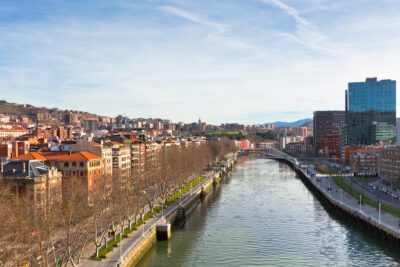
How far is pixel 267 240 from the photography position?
163ft

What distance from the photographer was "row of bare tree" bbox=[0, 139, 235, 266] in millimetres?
28516

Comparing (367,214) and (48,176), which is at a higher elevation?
(48,176)

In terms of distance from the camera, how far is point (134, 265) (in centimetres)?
4056

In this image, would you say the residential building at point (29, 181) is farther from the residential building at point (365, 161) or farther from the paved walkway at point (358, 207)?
the residential building at point (365, 161)

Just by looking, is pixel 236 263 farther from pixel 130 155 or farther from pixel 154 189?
pixel 130 155

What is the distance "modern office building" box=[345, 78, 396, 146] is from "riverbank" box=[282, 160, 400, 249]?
4143 inches

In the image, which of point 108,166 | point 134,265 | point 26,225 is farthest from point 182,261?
point 108,166

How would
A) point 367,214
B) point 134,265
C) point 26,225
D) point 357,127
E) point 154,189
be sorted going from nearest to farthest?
point 26,225 → point 134,265 → point 367,214 → point 154,189 → point 357,127

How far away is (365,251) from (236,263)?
42.9ft

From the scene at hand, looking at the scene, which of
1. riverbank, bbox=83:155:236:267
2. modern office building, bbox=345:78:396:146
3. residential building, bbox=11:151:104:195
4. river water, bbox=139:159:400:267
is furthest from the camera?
modern office building, bbox=345:78:396:146

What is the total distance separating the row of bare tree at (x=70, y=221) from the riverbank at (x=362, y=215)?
23504 mm

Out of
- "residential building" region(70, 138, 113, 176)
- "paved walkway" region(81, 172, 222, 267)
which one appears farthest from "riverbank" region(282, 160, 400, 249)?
"residential building" region(70, 138, 113, 176)

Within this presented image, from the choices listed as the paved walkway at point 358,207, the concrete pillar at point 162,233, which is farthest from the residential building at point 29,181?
the paved walkway at point 358,207

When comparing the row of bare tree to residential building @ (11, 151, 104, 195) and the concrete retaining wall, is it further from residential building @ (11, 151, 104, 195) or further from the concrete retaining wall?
residential building @ (11, 151, 104, 195)
